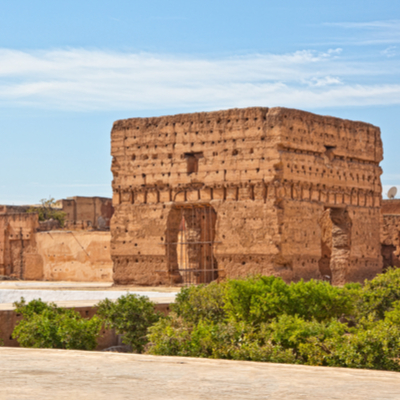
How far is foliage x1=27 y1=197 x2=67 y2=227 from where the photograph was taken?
41.9m

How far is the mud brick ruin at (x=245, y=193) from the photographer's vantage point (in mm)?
19406

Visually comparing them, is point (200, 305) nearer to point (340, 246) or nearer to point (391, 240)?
point (340, 246)

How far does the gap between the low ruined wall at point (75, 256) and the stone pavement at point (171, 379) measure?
18.3 metres

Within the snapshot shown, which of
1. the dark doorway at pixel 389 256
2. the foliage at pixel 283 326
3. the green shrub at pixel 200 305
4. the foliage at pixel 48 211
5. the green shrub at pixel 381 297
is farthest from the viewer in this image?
the foliage at pixel 48 211

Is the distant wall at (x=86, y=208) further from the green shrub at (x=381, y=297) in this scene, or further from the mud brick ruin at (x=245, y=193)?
the green shrub at (x=381, y=297)

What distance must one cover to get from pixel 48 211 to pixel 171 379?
3724cm

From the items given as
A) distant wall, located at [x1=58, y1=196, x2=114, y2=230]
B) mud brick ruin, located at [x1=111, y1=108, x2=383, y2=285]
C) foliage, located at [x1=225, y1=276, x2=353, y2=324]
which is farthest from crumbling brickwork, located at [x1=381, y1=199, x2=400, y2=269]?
distant wall, located at [x1=58, y1=196, x2=114, y2=230]

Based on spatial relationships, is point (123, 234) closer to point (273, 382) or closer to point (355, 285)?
point (355, 285)

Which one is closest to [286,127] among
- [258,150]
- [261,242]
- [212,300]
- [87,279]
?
[258,150]

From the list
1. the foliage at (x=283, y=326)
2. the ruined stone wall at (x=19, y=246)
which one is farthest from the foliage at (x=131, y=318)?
the ruined stone wall at (x=19, y=246)

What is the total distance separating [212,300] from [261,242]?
644 cm

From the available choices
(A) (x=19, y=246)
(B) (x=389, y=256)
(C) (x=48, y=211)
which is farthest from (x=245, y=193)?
(C) (x=48, y=211)

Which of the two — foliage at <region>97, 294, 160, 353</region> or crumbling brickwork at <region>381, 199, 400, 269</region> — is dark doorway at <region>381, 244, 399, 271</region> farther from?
foliage at <region>97, 294, 160, 353</region>

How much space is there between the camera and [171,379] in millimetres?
7520
